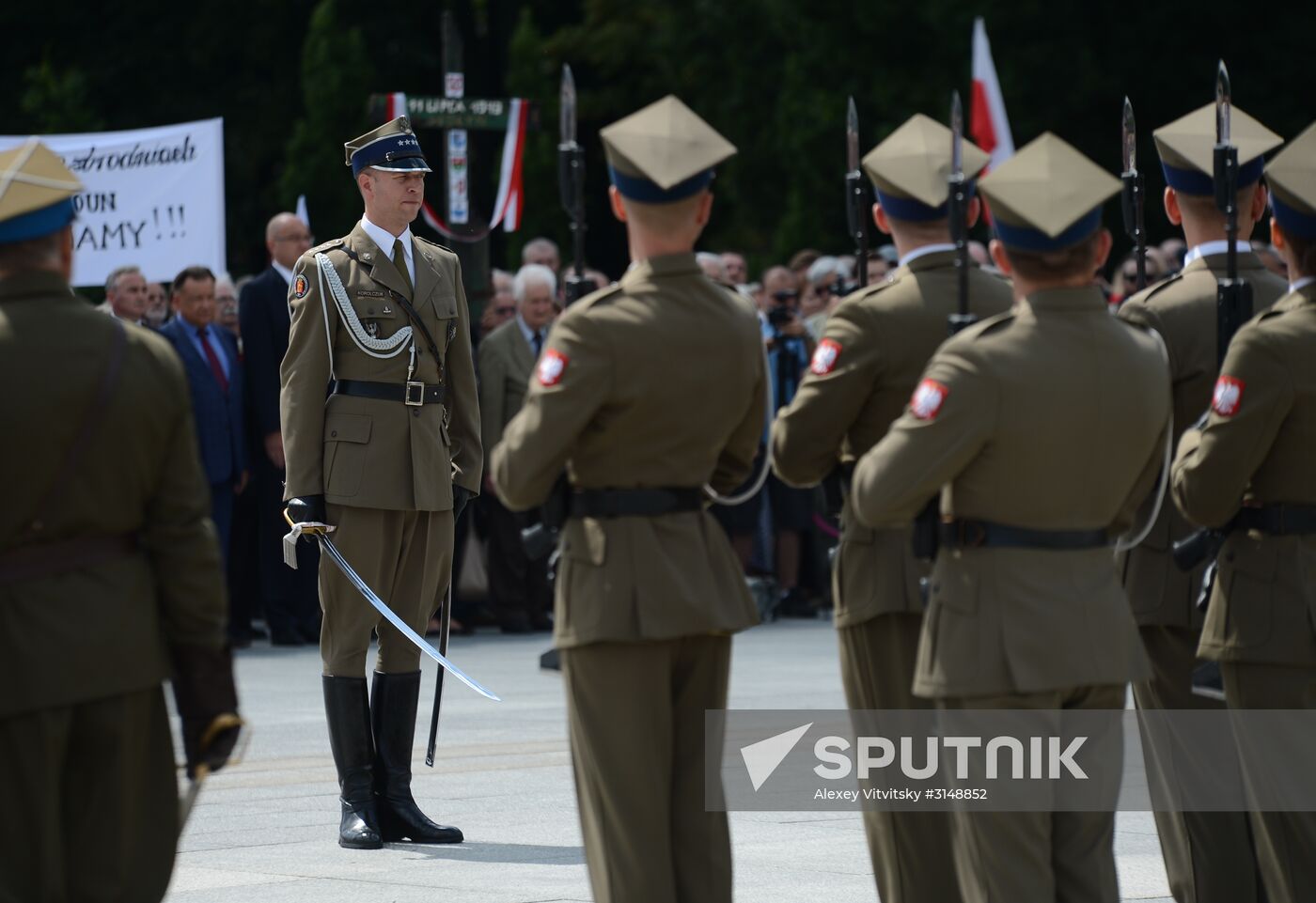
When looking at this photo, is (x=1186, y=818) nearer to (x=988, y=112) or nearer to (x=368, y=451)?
(x=368, y=451)

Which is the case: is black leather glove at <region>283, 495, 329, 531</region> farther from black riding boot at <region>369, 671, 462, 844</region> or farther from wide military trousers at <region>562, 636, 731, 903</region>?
wide military trousers at <region>562, 636, 731, 903</region>

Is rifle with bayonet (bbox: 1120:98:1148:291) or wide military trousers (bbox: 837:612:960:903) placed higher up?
rifle with bayonet (bbox: 1120:98:1148:291)

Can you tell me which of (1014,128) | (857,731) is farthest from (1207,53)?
(857,731)

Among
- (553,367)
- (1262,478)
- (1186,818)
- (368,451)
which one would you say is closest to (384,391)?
(368,451)

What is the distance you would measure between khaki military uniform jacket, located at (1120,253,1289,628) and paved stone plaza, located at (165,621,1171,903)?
3.03ft

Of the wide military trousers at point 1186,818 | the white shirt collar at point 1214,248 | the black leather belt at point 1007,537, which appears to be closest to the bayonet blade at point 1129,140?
the white shirt collar at point 1214,248

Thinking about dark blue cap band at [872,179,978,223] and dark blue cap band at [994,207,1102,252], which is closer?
dark blue cap band at [994,207,1102,252]

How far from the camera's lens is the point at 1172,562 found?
6.82 meters

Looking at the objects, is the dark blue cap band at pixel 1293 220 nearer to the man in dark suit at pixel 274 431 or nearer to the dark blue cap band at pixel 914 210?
the dark blue cap band at pixel 914 210

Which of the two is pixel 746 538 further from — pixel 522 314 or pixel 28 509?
pixel 28 509

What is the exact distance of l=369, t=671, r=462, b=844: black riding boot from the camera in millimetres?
8117

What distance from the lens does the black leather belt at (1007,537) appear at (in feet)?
17.9

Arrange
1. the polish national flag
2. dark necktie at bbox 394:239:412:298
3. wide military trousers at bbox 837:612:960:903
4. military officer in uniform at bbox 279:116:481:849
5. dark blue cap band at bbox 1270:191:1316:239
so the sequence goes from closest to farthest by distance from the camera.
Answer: wide military trousers at bbox 837:612:960:903
dark blue cap band at bbox 1270:191:1316:239
military officer in uniform at bbox 279:116:481:849
dark necktie at bbox 394:239:412:298
the polish national flag

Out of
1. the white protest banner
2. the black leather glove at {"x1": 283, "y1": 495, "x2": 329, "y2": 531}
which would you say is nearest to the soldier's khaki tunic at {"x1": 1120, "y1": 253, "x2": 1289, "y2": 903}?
the black leather glove at {"x1": 283, "y1": 495, "x2": 329, "y2": 531}
